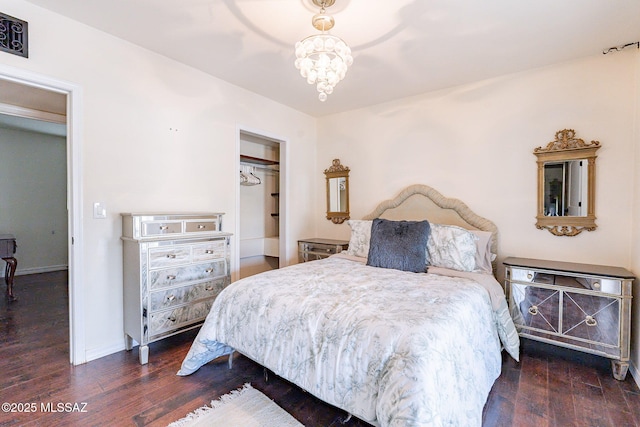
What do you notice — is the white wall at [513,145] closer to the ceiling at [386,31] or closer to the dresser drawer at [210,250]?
the ceiling at [386,31]

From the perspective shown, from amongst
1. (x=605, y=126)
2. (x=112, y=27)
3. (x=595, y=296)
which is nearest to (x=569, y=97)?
(x=605, y=126)

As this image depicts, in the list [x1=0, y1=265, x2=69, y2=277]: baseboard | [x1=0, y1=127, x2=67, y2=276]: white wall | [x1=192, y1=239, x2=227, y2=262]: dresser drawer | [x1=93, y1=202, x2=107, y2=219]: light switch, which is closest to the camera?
[x1=93, y1=202, x2=107, y2=219]: light switch

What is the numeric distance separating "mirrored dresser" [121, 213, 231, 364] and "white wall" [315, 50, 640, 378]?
2.16 metres

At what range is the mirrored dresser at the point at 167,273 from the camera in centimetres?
228

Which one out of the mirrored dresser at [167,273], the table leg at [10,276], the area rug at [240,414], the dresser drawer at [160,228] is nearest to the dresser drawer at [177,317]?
the mirrored dresser at [167,273]

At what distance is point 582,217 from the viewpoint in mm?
2598

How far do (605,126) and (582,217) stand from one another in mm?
809

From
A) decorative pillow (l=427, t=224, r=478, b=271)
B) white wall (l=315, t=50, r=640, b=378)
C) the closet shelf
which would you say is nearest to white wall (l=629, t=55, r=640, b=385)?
white wall (l=315, t=50, r=640, b=378)

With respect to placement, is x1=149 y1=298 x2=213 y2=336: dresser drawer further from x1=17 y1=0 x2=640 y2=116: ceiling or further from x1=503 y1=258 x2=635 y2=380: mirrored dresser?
x1=503 y1=258 x2=635 y2=380: mirrored dresser

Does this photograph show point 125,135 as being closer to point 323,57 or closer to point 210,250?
point 210,250

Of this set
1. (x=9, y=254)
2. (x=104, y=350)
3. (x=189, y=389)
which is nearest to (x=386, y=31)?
(x=189, y=389)

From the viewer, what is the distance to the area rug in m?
1.64

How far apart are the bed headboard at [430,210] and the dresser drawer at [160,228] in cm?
232

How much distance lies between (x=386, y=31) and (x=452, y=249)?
75.1 inches
